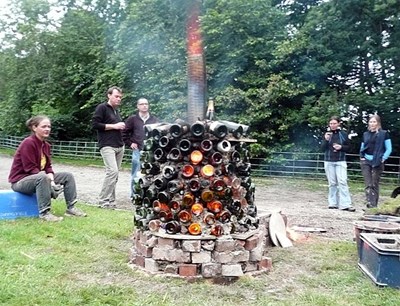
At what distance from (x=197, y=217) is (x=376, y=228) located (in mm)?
1715

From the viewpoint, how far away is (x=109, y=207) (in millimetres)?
7102

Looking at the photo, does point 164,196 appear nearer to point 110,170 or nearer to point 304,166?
point 110,170

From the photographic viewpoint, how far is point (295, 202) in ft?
30.8

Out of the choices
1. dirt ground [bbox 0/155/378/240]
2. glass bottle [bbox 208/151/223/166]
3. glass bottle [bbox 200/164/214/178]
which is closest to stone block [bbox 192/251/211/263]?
glass bottle [bbox 200/164/214/178]

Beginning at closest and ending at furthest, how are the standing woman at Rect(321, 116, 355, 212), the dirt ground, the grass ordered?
the grass
the dirt ground
the standing woman at Rect(321, 116, 355, 212)

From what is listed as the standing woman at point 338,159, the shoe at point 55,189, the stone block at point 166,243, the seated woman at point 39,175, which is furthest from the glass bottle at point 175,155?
the standing woman at point 338,159

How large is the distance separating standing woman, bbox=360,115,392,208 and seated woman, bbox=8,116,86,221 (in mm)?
4708

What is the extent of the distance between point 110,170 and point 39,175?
1507 millimetres

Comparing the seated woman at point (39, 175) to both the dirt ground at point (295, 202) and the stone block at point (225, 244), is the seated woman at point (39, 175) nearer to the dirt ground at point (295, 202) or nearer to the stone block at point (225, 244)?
the dirt ground at point (295, 202)

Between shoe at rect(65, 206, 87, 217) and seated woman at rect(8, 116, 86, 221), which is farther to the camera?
shoe at rect(65, 206, 87, 217)

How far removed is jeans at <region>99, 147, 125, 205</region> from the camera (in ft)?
22.9

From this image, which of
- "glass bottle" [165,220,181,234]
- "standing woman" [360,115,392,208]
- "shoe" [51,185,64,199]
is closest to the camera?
"glass bottle" [165,220,181,234]

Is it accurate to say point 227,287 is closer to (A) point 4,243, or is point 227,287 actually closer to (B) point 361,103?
(A) point 4,243

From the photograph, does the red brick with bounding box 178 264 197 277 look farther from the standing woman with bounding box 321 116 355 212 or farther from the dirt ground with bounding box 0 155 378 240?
the standing woman with bounding box 321 116 355 212
